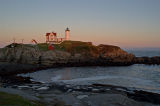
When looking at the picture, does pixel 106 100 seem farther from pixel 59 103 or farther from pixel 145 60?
pixel 145 60

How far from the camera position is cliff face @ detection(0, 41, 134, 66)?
57.3 meters

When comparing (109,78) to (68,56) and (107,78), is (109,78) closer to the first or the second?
(107,78)

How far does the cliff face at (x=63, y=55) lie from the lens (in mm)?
57312

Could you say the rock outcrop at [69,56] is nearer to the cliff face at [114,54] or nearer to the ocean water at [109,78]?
the cliff face at [114,54]

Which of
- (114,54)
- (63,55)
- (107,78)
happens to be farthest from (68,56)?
(107,78)

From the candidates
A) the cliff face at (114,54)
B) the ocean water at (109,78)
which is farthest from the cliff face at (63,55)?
the ocean water at (109,78)

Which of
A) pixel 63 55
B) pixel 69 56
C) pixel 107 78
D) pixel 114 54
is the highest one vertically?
pixel 114 54

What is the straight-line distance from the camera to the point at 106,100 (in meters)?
16.1

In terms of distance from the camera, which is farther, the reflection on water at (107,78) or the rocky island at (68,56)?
the rocky island at (68,56)

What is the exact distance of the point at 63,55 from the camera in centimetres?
6238

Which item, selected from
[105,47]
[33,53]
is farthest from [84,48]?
[33,53]

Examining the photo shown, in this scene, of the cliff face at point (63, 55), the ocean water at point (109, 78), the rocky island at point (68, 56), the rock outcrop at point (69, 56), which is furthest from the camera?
the cliff face at point (63, 55)

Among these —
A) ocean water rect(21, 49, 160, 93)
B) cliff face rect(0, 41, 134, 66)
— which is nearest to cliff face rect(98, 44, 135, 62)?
cliff face rect(0, 41, 134, 66)

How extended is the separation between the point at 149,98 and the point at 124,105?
4636 mm
